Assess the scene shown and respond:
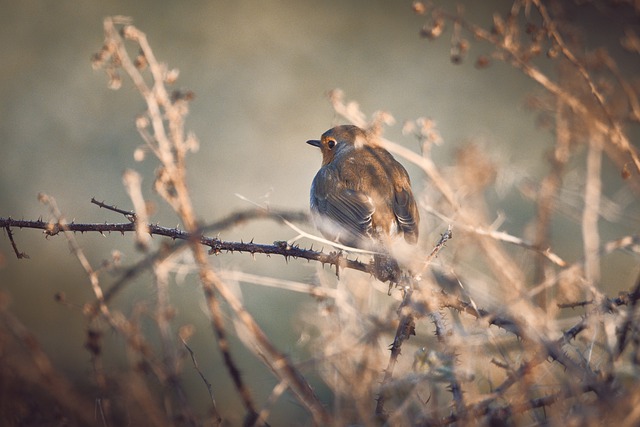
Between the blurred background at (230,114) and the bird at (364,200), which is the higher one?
the blurred background at (230,114)

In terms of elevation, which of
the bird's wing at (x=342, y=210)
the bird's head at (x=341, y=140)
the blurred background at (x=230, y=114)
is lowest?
the bird's wing at (x=342, y=210)

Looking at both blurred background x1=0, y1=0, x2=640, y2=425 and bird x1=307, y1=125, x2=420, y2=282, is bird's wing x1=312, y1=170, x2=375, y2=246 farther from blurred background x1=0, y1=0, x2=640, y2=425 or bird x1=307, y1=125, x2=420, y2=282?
Answer: blurred background x1=0, y1=0, x2=640, y2=425

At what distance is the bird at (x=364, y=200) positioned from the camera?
16.4 ft

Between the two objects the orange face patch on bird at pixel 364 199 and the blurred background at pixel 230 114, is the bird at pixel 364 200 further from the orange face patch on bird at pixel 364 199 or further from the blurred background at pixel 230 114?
the blurred background at pixel 230 114

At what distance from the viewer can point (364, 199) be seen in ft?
17.1

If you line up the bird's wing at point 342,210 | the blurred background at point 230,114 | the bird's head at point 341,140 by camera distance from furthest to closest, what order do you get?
the blurred background at point 230,114
the bird's head at point 341,140
the bird's wing at point 342,210

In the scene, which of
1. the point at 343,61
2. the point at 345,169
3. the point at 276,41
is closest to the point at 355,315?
the point at 345,169

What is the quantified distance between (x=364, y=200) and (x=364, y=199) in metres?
0.01

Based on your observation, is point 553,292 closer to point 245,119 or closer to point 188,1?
point 245,119

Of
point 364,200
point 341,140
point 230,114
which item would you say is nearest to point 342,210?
point 364,200

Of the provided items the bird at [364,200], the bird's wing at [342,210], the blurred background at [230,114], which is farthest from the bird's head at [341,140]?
the blurred background at [230,114]

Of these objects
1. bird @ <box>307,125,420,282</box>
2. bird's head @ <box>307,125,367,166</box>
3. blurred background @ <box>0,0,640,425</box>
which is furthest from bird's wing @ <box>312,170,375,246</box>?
blurred background @ <box>0,0,640,425</box>

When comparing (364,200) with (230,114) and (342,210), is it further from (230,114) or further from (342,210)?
(230,114)

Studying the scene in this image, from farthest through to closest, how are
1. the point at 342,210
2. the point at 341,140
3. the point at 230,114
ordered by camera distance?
the point at 230,114
the point at 341,140
the point at 342,210
